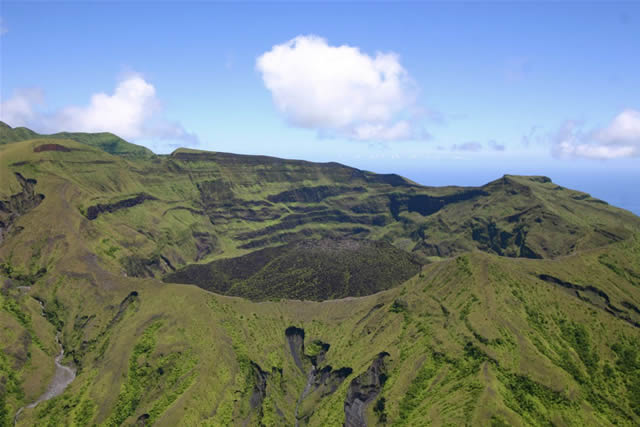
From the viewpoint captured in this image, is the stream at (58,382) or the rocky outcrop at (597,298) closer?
the stream at (58,382)

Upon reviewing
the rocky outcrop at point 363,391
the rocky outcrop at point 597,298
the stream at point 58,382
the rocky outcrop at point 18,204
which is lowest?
the stream at point 58,382

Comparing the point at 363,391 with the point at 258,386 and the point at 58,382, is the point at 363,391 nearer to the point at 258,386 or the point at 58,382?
the point at 258,386

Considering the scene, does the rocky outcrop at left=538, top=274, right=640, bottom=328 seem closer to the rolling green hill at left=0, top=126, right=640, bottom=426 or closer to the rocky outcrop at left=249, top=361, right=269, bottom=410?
the rolling green hill at left=0, top=126, right=640, bottom=426

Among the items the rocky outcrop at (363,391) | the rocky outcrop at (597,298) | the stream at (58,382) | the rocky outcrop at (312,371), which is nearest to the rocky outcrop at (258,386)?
the rocky outcrop at (312,371)

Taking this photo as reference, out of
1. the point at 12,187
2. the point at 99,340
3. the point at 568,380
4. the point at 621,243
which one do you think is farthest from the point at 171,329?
the point at 621,243

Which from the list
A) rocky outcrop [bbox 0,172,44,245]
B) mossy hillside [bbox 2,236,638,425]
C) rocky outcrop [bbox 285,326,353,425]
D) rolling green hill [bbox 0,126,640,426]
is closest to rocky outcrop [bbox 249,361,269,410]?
rolling green hill [bbox 0,126,640,426]

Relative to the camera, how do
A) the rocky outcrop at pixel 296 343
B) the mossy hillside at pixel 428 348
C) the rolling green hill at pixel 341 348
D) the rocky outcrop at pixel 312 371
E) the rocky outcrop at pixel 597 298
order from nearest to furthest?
the mossy hillside at pixel 428 348 < the rolling green hill at pixel 341 348 < the rocky outcrop at pixel 312 371 < the rocky outcrop at pixel 597 298 < the rocky outcrop at pixel 296 343

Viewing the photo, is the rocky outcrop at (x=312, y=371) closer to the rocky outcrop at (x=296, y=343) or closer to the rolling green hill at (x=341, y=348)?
the rocky outcrop at (x=296, y=343)

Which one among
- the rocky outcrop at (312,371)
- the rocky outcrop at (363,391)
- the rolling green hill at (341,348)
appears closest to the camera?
the rolling green hill at (341,348)
